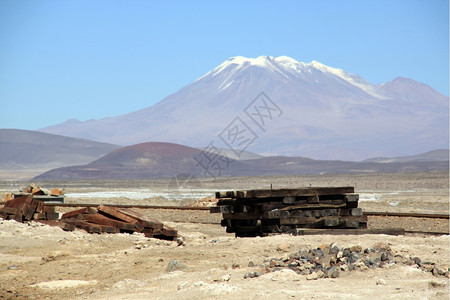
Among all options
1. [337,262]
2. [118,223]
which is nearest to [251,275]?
[337,262]

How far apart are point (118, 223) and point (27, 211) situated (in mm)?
2551

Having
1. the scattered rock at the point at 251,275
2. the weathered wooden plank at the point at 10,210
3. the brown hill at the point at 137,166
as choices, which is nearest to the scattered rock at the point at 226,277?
the scattered rock at the point at 251,275

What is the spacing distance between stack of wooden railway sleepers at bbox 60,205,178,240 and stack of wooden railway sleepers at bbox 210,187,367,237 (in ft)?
5.43

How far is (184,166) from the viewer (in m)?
179

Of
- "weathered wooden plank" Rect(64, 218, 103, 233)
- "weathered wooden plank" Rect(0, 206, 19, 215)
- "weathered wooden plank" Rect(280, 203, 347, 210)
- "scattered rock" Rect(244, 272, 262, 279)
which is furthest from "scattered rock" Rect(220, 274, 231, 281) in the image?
"weathered wooden plank" Rect(0, 206, 19, 215)

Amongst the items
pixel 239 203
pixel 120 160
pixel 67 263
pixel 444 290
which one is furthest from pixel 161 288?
pixel 120 160

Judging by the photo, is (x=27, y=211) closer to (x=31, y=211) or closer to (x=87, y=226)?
(x=31, y=211)

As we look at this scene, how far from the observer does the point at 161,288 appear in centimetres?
930

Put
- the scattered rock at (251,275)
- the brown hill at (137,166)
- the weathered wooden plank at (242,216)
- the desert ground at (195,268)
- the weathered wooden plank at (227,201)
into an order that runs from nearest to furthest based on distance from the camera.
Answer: the desert ground at (195,268) → the scattered rock at (251,275) → the weathered wooden plank at (242,216) → the weathered wooden plank at (227,201) → the brown hill at (137,166)

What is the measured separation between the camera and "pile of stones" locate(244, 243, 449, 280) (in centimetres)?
955

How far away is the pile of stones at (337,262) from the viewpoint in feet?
31.3

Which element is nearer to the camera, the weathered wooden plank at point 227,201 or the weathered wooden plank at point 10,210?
the weathered wooden plank at point 227,201

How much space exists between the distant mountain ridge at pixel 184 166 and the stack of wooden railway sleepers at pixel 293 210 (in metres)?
124

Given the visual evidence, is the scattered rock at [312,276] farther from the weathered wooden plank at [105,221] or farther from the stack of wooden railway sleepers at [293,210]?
the weathered wooden plank at [105,221]
